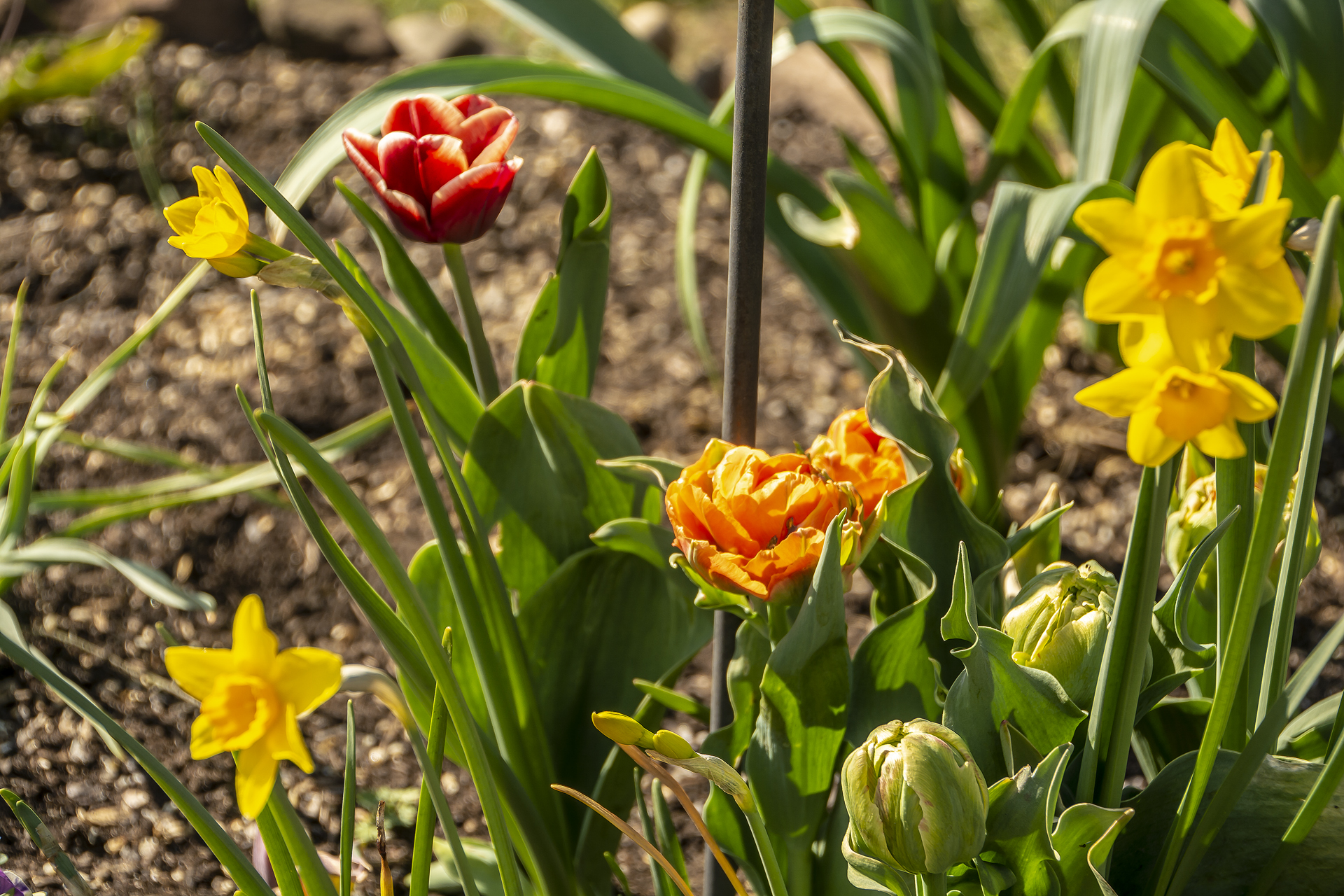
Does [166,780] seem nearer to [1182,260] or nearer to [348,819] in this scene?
[348,819]

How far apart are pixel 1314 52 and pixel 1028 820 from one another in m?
0.77

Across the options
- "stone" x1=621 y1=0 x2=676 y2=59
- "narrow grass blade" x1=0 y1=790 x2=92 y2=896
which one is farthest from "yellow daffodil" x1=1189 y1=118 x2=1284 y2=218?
"stone" x1=621 y1=0 x2=676 y2=59

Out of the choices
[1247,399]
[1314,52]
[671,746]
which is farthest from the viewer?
[1314,52]

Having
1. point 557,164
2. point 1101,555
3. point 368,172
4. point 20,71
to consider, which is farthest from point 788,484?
point 20,71

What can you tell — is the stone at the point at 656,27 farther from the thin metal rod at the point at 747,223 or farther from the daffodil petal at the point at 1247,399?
the daffodil petal at the point at 1247,399

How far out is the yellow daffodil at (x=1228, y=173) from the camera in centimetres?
36

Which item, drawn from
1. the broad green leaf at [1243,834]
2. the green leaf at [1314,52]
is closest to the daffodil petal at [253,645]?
the broad green leaf at [1243,834]

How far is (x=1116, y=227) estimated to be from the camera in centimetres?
34

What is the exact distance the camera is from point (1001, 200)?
3.54ft

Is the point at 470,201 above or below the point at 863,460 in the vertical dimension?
above

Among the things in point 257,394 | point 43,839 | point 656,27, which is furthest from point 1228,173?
point 656,27

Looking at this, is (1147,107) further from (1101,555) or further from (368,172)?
(368,172)

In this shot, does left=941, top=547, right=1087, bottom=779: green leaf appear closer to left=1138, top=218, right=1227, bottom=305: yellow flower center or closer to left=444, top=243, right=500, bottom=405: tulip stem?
left=1138, top=218, right=1227, bottom=305: yellow flower center

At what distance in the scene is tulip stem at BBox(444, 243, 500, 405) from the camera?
71 cm
